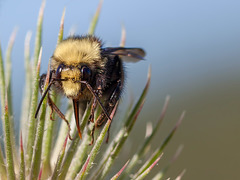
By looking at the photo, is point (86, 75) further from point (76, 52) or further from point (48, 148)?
point (48, 148)

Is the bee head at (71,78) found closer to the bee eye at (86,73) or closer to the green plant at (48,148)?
the bee eye at (86,73)

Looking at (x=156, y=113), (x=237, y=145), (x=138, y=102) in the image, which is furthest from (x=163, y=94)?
(x=138, y=102)

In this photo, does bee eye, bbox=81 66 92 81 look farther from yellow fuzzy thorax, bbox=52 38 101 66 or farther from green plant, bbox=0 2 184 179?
green plant, bbox=0 2 184 179

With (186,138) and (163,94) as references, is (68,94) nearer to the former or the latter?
(186,138)

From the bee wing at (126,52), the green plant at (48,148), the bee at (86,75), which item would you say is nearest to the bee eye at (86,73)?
the bee at (86,75)

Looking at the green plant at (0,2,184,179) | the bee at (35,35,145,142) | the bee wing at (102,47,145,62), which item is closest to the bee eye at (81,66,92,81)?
the bee at (35,35,145,142)

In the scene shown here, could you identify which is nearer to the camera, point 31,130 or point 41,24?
point 31,130

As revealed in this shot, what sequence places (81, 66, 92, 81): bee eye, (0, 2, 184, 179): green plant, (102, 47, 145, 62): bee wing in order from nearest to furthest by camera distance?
(0, 2, 184, 179): green plant < (81, 66, 92, 81): bee eye < (102, 47, 145, 62): bee wing

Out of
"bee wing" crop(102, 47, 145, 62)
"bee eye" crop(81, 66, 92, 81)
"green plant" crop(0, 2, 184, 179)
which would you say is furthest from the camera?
"bee wing" crop(102, 47, 145, 62)
